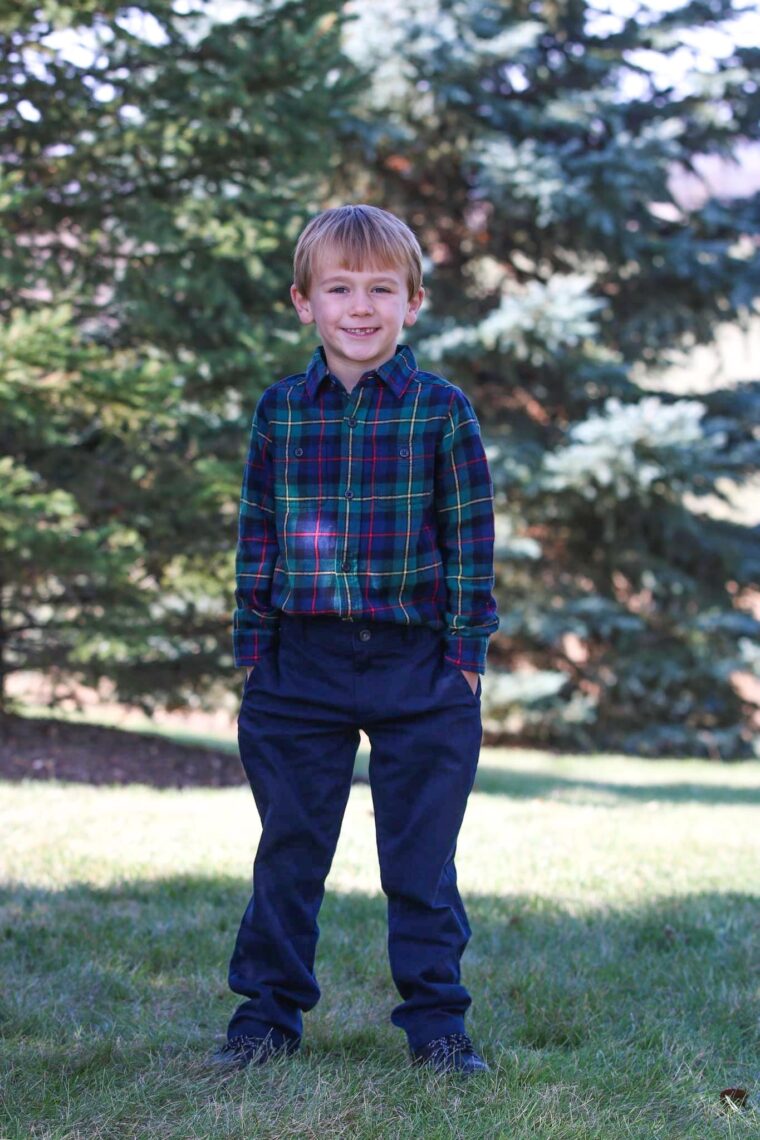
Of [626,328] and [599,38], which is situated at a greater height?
[599,38]

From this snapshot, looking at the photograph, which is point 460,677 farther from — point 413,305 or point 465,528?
point 413,305

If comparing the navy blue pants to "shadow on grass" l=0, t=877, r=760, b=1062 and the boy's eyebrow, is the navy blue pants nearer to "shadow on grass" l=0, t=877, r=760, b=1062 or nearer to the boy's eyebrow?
"shadow on grass" l=0, t=877, r=760, b=1062

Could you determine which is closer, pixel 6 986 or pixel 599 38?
pixel 6 986

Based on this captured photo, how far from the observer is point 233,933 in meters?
3.57

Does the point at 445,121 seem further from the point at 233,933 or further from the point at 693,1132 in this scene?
the point at 693,1132

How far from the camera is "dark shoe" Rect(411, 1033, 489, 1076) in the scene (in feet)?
8.23

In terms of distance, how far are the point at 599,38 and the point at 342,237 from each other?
11601mm

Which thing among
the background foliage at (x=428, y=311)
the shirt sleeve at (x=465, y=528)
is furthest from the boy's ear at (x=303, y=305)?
the background foliage at (x=428, y=311)

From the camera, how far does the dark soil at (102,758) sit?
270 inches

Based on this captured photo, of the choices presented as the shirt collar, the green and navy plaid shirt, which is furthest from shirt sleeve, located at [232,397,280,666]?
the shirt collar

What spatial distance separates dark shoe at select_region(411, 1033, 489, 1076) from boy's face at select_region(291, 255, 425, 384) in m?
1.39

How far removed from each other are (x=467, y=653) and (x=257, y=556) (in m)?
0.50

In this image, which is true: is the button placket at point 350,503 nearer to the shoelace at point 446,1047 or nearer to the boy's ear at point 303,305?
the boy's ear at point 303,305

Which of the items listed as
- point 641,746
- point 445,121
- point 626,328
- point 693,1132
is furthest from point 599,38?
point 693,1132
